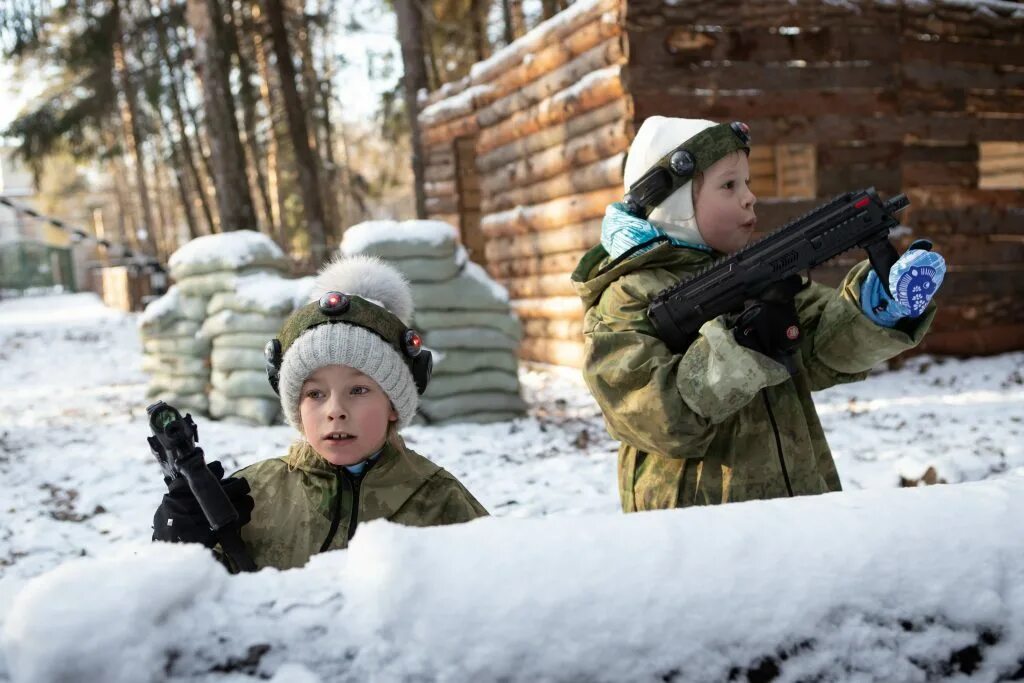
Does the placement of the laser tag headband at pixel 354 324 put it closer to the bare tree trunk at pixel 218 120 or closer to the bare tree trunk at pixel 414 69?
the bare tree trunk at pixel 218 120

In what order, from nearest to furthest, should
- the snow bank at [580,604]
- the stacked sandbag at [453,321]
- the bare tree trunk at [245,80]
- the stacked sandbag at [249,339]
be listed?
the snow bank at [580,604] → the stacked sandbag at [453,321] → the stacked sandbag at [249,339] → the bare tree trunk at [245,80]

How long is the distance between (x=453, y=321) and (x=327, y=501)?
17.3 feet

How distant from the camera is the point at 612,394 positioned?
6.32ft

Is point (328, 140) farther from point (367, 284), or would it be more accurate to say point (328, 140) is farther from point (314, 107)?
point (367, 284)

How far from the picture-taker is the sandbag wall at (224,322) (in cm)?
740

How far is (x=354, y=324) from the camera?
2.08 metres

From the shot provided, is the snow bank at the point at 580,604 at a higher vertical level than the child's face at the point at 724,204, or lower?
lower

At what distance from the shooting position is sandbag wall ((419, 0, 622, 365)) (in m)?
7.99

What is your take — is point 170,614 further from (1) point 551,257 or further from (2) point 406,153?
(2) point 406,153

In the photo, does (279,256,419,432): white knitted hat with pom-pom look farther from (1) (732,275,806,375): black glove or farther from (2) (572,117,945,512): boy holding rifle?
(1) (732,275,806,375): black glove

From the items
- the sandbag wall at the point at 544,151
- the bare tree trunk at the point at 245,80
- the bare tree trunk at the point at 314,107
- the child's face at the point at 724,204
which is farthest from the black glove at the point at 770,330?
the bare tree trunk at the point at 314,107

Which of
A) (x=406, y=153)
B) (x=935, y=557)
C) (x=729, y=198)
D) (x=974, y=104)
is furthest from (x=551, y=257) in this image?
(x=406, y=153)

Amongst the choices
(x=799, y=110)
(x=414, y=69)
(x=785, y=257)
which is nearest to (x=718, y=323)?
(x=785, y=257)

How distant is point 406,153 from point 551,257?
20587mm
